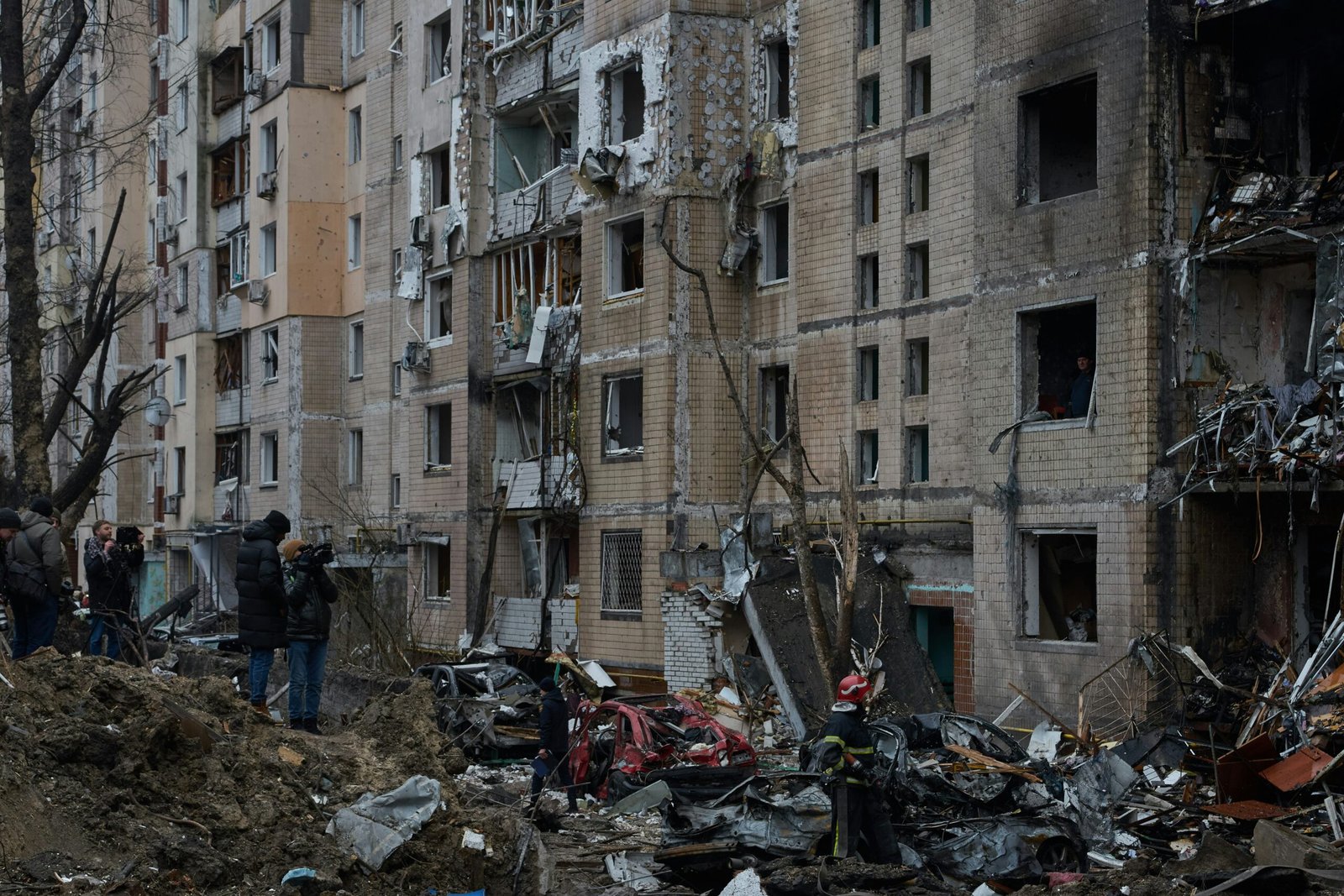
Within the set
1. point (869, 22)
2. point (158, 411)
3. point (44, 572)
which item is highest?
point (869, 22)

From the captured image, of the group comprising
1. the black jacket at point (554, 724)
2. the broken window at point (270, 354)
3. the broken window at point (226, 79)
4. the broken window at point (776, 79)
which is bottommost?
the black jacket at point (554, 724)

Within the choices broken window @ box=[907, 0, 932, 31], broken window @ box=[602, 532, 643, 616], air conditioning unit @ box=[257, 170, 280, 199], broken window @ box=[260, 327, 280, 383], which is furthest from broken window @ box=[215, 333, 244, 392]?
broken window @ box=[907, 0, 932, 31]

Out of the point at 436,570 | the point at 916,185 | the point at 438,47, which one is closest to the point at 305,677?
the point at 916,185

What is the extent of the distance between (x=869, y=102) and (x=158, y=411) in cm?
2527

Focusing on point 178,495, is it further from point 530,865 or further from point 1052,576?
point 530,865

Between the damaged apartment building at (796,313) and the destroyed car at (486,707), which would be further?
the destroyed car at (486,707)

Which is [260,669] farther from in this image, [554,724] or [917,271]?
[917,271]

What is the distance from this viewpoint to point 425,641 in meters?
35.1

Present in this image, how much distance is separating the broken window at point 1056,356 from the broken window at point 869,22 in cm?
572

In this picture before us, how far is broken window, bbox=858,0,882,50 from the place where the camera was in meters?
25.3

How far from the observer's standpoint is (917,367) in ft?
80.3

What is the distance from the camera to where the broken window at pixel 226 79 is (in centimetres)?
4681

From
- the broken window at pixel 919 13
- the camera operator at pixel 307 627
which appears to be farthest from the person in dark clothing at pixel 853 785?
the broken window at pixel 919 13

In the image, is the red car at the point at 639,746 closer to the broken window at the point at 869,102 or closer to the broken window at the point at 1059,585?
the broken window at the point at 1059,585
